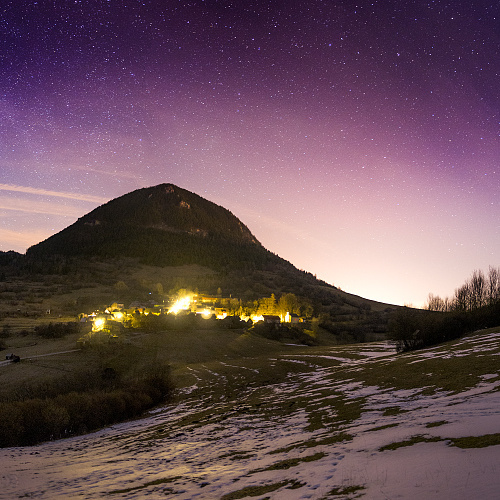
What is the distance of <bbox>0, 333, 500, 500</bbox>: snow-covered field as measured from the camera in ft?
26.5

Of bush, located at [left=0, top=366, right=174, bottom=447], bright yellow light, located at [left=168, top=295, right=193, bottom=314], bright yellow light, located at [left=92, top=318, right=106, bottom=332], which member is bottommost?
bush, located at [left=0, top=366, right=174, bottom=447]

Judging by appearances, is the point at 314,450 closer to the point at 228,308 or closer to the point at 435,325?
the point at 435,325

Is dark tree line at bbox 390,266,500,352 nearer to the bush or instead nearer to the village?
the bush

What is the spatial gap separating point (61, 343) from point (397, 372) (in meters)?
70.4

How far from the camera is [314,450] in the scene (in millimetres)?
12484

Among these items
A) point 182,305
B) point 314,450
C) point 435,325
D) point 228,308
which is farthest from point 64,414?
point 228,308

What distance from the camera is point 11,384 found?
4534 centimetres

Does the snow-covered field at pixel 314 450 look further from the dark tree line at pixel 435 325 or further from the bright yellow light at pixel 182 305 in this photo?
the bright yellow light at pixel 182 305

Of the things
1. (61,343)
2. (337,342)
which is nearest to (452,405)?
(61,343)

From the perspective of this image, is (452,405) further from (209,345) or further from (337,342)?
(337,342)

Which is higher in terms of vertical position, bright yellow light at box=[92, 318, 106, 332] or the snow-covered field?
the snow-covered field

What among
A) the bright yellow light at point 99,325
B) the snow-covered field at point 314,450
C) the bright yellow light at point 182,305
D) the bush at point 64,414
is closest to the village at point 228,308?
the bright yellow light at point 182,305

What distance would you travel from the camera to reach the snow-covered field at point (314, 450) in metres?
8.06

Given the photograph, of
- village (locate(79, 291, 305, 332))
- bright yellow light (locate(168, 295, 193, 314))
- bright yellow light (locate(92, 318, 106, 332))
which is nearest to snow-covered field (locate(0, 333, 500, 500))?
bright yellow light (locate(92, 318, 106, 332))
